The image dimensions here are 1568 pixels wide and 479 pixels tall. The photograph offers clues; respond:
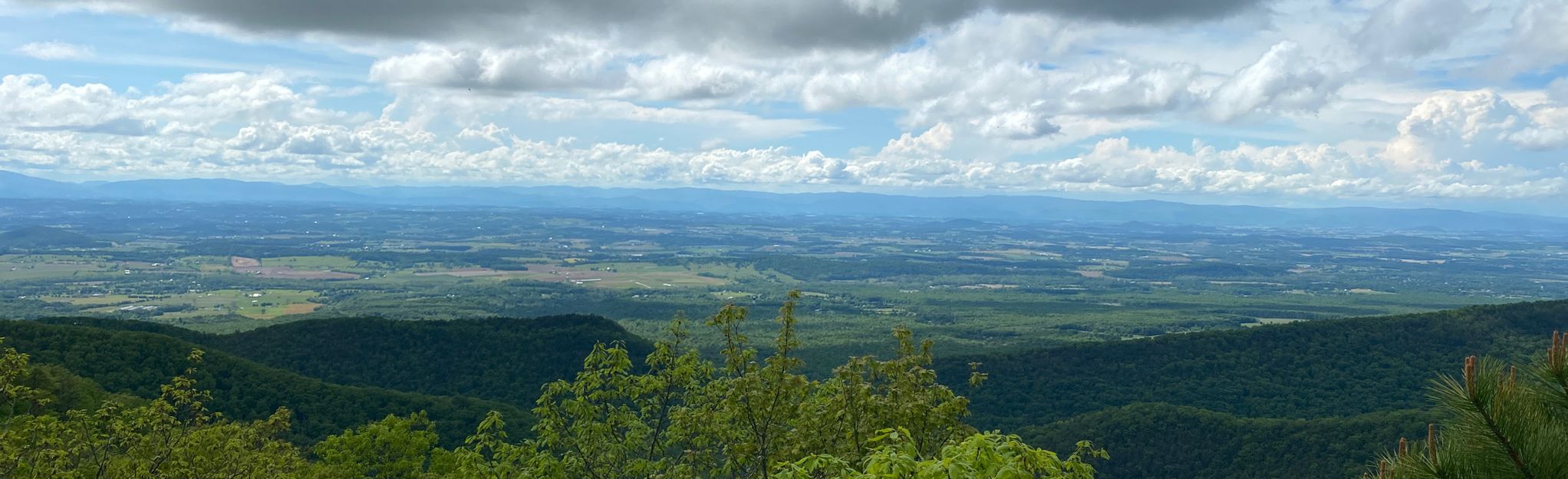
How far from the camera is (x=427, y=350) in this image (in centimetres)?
9731

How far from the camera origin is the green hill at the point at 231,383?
2484 inches

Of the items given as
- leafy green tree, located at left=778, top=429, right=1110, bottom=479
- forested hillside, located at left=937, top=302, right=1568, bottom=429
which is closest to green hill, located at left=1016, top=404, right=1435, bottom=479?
forested hillside, located at left=937, top=302, right=1568, bottom=429

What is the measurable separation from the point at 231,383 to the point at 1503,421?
75018 mm

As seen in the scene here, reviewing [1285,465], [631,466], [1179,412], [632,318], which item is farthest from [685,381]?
[632,318]

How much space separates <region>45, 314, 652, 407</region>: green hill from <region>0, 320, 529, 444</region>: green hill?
14068 millimetres

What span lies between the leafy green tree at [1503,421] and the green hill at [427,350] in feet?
265

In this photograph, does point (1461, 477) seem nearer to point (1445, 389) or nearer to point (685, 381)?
point (1445, 389)

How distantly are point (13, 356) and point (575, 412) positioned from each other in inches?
436

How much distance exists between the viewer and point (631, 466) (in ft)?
61.4

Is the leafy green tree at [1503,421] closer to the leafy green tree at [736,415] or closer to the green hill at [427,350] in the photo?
the leafy green tree at [736,415]

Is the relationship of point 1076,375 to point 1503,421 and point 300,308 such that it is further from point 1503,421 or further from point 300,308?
point 300,308

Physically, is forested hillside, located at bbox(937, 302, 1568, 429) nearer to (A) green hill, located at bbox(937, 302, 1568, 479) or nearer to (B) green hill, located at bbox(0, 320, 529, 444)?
(A) green hill, located at bbox(937, 302, 1568, 479)

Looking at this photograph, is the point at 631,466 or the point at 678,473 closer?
the point at 678,473

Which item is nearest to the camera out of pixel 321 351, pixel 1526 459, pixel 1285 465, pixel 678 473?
pixel 1526 459
